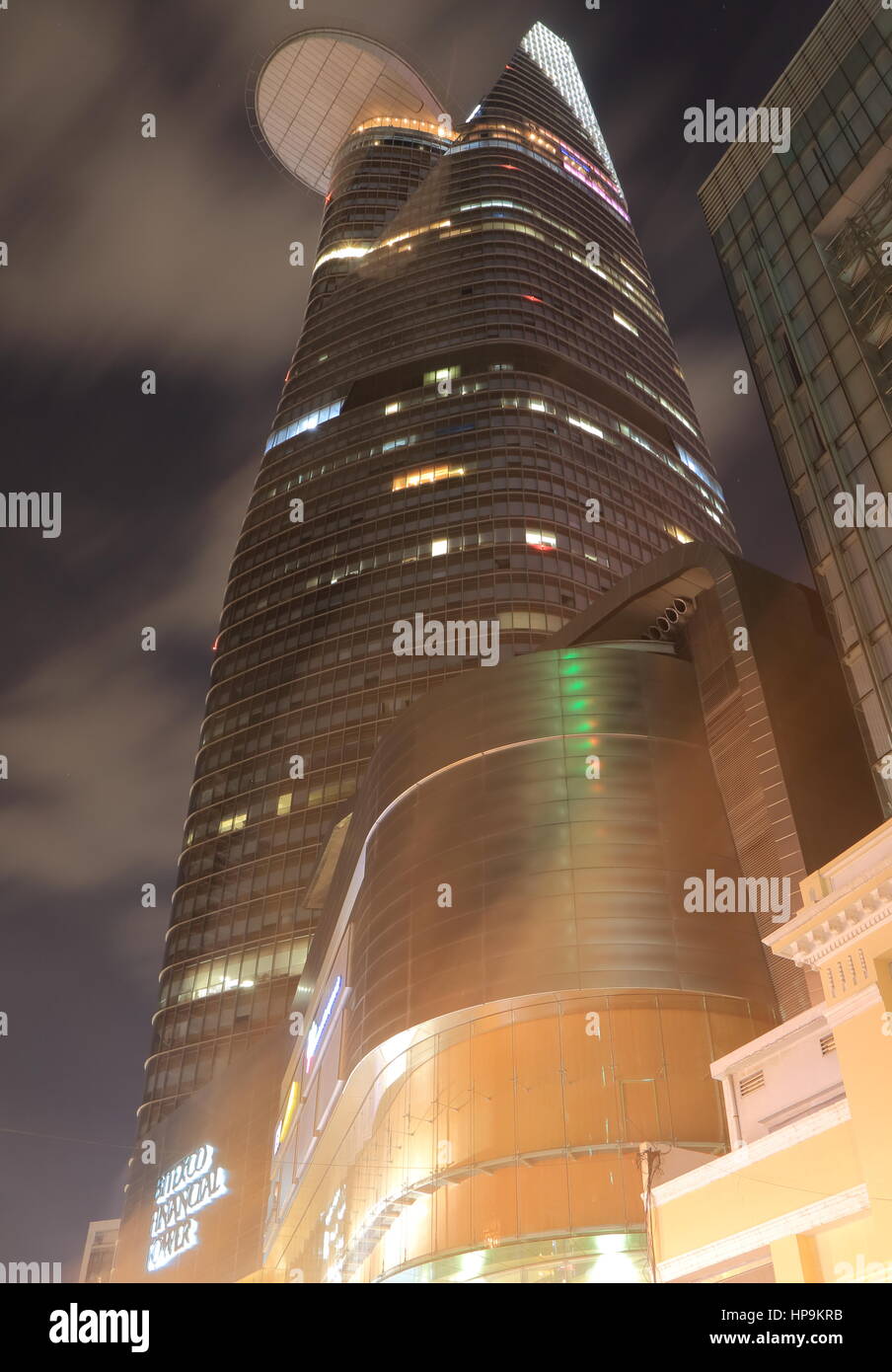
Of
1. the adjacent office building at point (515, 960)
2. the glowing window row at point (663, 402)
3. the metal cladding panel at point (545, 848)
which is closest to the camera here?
the adjacent office building at point (515, 960)

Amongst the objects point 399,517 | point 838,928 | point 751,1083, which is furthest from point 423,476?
point 838,928

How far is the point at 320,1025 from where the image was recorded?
54.0 meters

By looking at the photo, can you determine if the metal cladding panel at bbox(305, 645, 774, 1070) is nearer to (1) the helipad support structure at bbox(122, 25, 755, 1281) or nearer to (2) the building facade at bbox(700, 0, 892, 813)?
(2) the building facade at bbox(700, 0, 892, 813)

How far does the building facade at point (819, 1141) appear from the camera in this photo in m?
22.2

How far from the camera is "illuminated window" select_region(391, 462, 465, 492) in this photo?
5477 inches

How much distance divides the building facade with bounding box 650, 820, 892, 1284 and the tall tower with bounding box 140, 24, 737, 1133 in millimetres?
81126

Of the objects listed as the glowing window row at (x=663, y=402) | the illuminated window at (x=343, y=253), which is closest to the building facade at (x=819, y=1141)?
the glowing window row at (x=663, y=402)

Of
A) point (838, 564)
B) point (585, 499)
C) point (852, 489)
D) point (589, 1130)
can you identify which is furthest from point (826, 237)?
point (585, 499)

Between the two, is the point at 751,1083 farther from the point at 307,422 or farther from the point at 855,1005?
the point at 307,422

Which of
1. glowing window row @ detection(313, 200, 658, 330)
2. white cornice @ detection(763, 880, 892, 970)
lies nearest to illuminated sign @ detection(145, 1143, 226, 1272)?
white cornice @ detection(763, 880, 892, 970)

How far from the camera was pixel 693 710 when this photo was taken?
47719mm

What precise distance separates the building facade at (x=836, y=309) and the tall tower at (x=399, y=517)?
59653 millimetres

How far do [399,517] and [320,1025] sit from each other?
92.9 meters

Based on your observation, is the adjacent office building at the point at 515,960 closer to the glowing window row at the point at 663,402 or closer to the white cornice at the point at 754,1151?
the white cornice at the point at 754,1151
